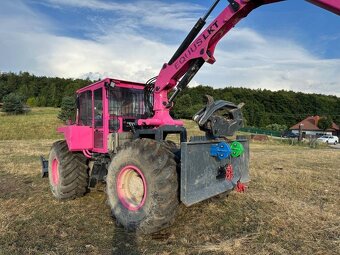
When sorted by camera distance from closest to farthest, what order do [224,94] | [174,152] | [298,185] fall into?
[174,152], [298,185], [224,94]

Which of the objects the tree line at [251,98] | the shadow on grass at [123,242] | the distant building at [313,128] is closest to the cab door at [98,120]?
the shadow on grass at [123,242]

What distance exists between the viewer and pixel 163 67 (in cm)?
653

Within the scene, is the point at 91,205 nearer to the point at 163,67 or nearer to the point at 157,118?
the point at 157,118

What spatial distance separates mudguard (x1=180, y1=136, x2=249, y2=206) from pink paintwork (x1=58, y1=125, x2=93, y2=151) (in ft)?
10.2

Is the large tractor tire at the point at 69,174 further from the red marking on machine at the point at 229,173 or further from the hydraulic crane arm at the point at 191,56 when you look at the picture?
the red marking on machine at the point at 229,173

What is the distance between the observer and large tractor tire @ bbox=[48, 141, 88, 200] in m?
7.56

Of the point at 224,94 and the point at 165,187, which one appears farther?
the point at 224,94

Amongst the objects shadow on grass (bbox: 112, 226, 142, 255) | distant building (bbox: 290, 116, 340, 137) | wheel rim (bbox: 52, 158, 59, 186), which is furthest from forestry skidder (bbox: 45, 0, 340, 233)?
distant building (bbox: 290, 116, 340, 137)

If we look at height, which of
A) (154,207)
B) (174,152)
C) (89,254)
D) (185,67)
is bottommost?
(89,254)

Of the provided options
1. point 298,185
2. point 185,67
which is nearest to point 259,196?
point 298,185

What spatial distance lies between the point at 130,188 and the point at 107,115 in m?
1.93

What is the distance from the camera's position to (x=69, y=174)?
7.63 m

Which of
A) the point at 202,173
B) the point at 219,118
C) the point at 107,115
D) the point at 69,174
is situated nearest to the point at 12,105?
the point at 69,174

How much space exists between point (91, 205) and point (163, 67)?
3.03 m
